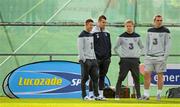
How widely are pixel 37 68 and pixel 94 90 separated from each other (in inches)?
101

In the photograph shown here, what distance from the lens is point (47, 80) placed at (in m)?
10.4

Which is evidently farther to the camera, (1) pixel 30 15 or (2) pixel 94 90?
(1) pixel 30 15

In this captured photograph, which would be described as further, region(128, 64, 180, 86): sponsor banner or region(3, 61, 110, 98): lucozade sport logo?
region(128, 64, 180, 86): sponsor banner

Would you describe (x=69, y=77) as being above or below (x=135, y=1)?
below

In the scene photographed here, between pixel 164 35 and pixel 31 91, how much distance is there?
3258 mm

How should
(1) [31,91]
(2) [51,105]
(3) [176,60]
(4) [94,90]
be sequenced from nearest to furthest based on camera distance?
(2) [51,105] → (4) [94,90] → (1) [31,91] → (3) [176,60]

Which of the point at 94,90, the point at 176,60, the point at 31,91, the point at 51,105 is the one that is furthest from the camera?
the point at 176,60

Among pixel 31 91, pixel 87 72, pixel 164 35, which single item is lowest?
pixel 31 91

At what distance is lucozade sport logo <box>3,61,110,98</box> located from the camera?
10.2 m

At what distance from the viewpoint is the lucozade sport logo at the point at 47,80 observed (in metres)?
10.2

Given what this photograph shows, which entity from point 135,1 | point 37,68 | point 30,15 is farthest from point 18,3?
point 135,1

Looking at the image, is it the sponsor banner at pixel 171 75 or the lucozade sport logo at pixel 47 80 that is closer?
the lucozade sport logo at pixel 47 80

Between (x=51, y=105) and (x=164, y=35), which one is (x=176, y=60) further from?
(x=51, y=105)

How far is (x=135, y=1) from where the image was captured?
1104 centimetres
